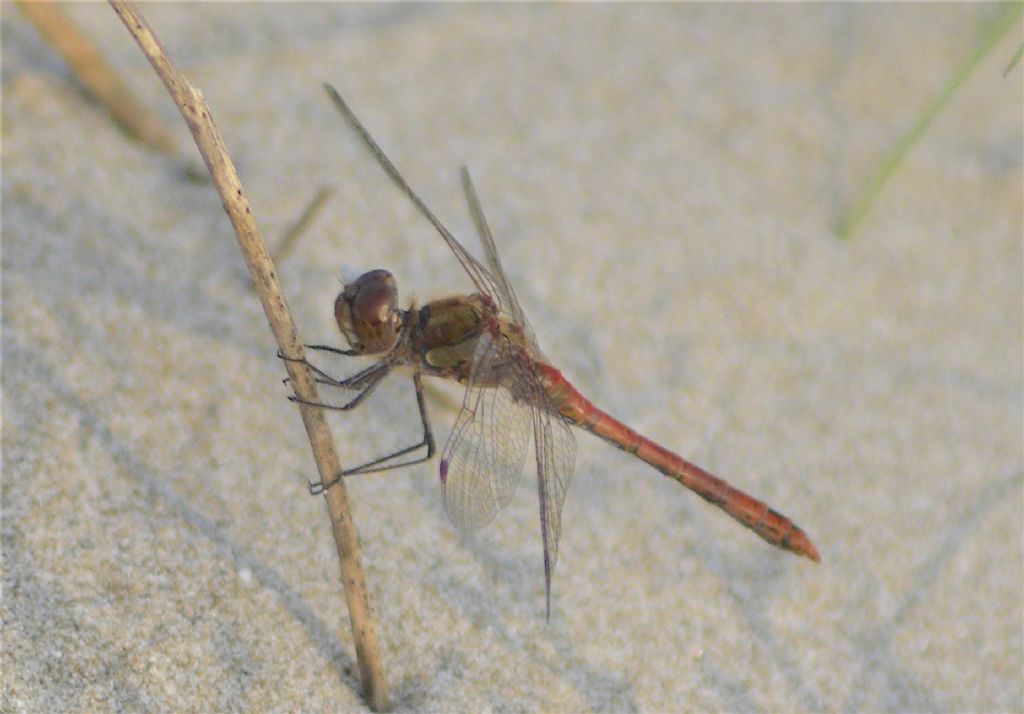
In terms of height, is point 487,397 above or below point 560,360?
above

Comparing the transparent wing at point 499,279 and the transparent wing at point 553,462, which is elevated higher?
the transparent wing at point 499,279

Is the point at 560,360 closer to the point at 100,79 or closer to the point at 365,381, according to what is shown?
the point at 365,381

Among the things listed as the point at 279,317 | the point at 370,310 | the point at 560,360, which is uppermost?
the point at 279,317

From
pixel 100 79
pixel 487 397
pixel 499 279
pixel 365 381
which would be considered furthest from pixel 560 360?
pixel 100 79

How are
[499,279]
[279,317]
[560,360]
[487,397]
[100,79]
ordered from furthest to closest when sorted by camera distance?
[100,79] → [560,360] → [499,279] → [487,397] → [279,317]

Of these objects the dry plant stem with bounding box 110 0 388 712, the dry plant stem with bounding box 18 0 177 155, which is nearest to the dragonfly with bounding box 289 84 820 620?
the dry plant stem with bounding box 110 0 388 712

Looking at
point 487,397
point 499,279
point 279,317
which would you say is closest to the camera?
point 279,317

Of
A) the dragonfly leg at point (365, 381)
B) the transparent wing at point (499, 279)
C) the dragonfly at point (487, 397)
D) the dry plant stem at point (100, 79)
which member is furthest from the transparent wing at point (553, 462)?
the dry plant stem at point (100, 79)

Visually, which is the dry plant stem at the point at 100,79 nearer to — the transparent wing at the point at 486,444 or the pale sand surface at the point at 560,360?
the pale sand surface at the point at 560,360

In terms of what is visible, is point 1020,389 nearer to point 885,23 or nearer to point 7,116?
point 885,23
